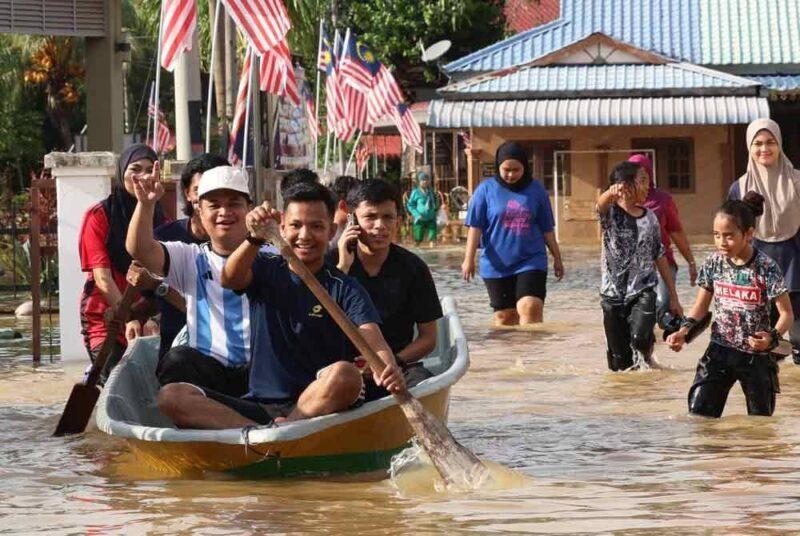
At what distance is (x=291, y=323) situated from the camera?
7516 mm

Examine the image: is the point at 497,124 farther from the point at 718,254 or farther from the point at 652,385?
the point at 718,254

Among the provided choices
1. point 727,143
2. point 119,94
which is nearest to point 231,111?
point 119,94

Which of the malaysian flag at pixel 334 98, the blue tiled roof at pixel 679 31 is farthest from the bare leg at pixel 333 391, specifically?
the blue tiled roof at pixel 679 31

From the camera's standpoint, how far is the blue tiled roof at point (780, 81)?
34188 mm

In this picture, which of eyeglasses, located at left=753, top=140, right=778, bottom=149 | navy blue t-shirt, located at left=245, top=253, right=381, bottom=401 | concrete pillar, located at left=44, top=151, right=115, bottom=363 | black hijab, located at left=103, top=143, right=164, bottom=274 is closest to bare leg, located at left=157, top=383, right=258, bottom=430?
navy blue t-shirt, located at left=245, top=253, right=381, bottom=401

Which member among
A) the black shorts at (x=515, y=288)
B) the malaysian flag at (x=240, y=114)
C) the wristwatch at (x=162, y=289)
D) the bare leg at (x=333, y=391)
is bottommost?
the bare leg at (x=333, y=391)

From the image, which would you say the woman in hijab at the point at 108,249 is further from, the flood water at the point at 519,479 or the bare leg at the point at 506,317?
the bare leg at the point at 506,317

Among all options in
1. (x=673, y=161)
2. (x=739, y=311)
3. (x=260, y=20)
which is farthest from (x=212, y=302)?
(x=673, y=161)

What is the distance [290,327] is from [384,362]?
1.67 ft

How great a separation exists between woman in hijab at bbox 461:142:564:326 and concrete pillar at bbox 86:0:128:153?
21.5ft

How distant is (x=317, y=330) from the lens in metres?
7.54

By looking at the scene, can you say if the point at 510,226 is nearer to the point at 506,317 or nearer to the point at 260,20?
the point at 506,317

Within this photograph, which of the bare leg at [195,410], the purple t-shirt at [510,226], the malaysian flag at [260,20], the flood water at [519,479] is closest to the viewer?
the flood water at [519,479]

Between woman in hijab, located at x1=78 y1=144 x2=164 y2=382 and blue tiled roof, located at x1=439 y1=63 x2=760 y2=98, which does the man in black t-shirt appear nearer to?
woman in hijab, located at x1=78 y1=144 x2=164 y2=382
